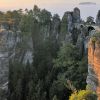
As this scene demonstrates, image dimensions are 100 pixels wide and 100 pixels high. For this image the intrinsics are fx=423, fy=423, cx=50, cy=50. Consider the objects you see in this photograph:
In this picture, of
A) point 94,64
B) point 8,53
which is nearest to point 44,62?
point 8,53

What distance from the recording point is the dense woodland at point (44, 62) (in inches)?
1032

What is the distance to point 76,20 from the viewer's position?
33438 mm

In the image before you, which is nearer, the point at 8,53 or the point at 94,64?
the point at 94,64

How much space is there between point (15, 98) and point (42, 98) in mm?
1861

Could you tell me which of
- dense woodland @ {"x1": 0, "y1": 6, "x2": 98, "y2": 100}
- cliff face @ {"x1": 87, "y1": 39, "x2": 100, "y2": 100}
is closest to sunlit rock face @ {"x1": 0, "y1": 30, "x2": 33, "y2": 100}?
dense woodland @ {"x1": 0, "y1": 6, "x2": 98, "y2": 100}

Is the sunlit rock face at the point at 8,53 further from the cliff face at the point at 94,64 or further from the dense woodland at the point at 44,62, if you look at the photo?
the cliff face at the point at 94,64

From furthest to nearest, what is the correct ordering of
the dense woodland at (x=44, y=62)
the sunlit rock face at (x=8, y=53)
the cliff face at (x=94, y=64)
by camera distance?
the sunlit rock face at (x=8, y=53) < the dense woodland at (x=44, y=62) < the cliff face at (x=94, y=64)

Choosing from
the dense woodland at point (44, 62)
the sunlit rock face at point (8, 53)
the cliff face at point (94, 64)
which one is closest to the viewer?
the cliff face at point (94, 64)

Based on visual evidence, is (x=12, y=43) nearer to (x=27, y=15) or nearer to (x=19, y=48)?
(x=19, y=48)

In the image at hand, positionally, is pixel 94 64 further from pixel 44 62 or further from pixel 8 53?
pixel 44 62

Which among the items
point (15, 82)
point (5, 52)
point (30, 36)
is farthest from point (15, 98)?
point (30, 36)

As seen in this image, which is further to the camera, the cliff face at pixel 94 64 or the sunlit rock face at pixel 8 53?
the sunlit rock face at pixel 8 53

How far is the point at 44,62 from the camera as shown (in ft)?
96.4

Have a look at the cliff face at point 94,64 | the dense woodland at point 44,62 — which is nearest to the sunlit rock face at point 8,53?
the dense woodland at point 44,62
